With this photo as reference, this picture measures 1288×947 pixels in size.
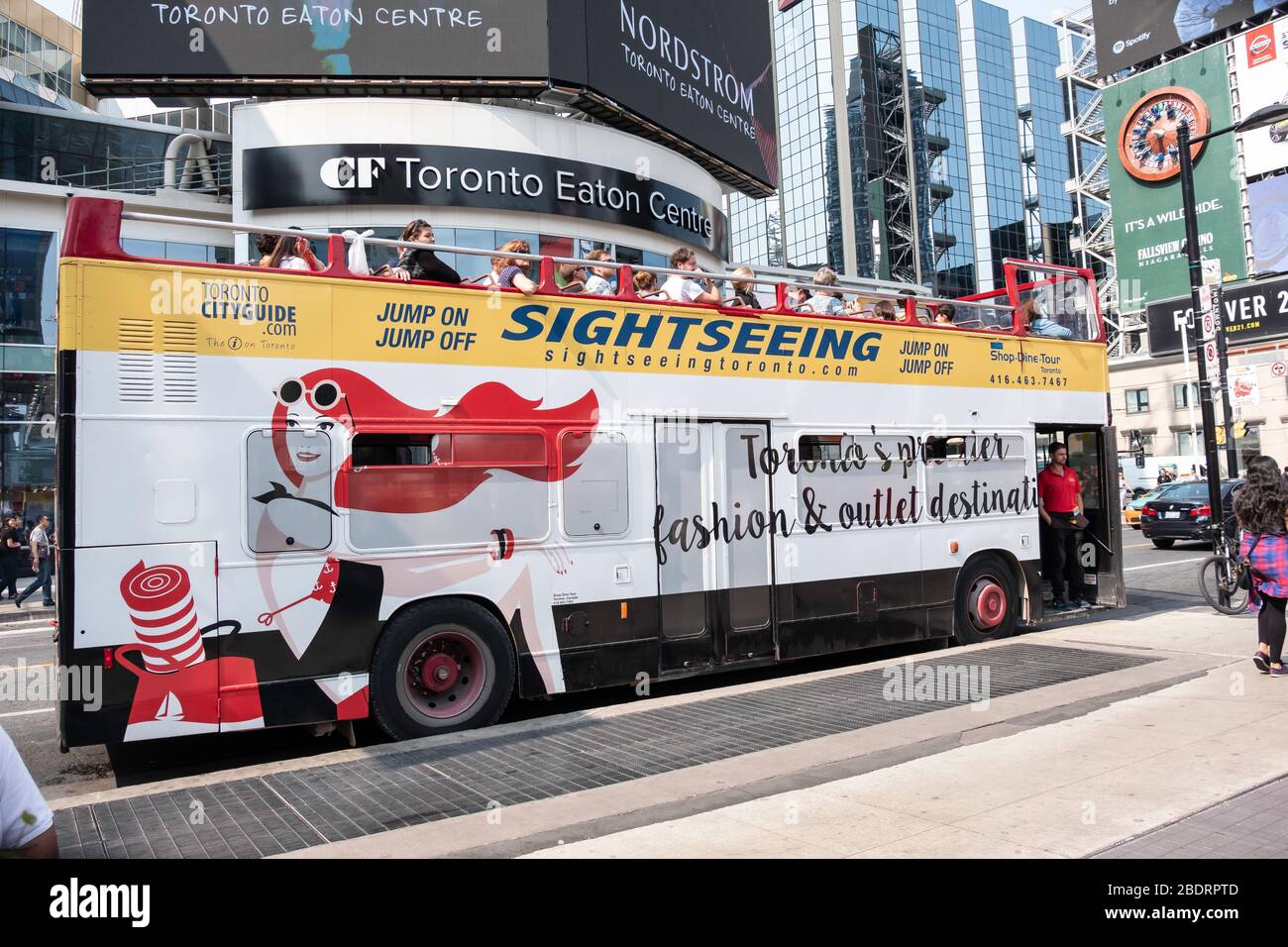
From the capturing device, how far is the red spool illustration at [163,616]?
6066 mm

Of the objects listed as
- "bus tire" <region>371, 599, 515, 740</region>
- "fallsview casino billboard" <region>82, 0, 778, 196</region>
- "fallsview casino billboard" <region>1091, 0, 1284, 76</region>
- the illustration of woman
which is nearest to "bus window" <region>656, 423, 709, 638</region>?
the illustration of woman

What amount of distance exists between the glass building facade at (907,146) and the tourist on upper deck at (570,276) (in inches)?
3015

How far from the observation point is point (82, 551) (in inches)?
233

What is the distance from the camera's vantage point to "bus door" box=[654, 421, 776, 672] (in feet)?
27.4

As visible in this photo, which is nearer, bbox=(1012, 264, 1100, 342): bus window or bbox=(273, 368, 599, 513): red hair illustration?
bbox=(273, 368, 599, 513): red hair illustration

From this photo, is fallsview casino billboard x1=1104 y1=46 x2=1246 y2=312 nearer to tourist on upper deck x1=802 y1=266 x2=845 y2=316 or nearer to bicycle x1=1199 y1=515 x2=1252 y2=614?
bicycle x1=1199 y1=515 x2=1252 y2=614

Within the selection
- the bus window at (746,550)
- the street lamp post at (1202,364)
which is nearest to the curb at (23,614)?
the bus window at (746,550)

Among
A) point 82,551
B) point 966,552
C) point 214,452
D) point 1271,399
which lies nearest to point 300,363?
point 214,452

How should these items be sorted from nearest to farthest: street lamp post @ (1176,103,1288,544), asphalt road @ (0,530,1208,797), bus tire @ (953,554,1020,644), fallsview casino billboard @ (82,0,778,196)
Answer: asphalt road @ (0,530,1208,797) < bus tire @ (953,554,1020,644) < street lamp post @ (1176,103,1288,544) < fallsview casino billboard @ (82,0,778,196)

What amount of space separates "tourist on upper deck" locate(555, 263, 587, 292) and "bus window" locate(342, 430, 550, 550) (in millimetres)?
1432

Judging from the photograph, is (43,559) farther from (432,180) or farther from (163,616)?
(163,616)

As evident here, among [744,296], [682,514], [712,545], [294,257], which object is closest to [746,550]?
[712,545]

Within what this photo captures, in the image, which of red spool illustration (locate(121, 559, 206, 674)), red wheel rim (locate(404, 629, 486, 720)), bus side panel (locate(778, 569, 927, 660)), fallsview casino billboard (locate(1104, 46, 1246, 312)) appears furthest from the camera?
fallsview casino billboard (locate(1104, 46, 1246, 312))
